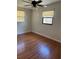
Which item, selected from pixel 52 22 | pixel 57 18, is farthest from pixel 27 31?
pixel 57 18

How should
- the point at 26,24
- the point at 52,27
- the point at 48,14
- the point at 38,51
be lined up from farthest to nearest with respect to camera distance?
1. the point at 26,24
2. the point at 48,14
3. the point at 52,27
4. the point at 38,51

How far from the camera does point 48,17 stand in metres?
5.62

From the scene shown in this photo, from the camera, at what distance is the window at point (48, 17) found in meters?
5.30

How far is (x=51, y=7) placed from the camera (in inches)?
207

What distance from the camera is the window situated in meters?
5.30

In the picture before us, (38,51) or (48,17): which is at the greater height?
(48,17)

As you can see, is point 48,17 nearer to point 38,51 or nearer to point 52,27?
point 52,27

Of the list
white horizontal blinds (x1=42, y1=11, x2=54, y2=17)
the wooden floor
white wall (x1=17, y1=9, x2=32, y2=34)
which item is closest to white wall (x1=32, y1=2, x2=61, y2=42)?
white horizontal blinds (x1=42, y1=11, x2=54, y2=17)

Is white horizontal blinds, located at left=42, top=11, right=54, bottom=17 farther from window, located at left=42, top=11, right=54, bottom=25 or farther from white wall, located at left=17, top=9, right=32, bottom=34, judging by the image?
white wall, located at left=17, top=9, right=32, bottom=34

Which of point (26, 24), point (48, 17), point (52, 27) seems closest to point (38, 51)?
point (52, 27)

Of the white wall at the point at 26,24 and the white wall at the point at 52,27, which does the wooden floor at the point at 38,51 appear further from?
the white wall at the point at 26,24
